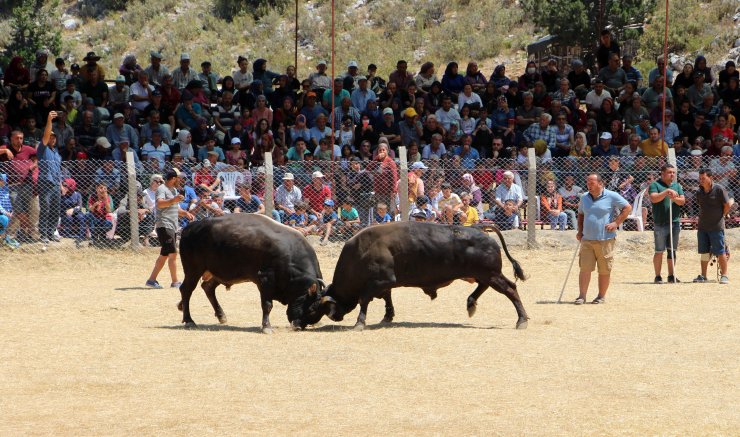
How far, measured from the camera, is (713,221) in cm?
1648

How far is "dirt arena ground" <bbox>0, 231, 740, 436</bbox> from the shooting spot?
27.5 ft

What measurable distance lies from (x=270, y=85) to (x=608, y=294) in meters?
10.6

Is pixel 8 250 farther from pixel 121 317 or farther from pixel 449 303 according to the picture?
pixel 449 303

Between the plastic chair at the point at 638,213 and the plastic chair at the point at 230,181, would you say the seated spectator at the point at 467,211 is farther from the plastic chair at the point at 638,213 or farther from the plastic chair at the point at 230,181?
the plastic chair at the point at 230,181

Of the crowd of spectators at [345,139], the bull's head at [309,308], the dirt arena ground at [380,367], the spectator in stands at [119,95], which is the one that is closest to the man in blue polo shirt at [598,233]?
the dirt arena ground at [380,367]

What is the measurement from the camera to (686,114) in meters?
22.8

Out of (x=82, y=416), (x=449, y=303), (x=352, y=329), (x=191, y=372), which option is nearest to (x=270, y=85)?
(x=449, y=303)

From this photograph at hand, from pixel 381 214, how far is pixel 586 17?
2091 cm

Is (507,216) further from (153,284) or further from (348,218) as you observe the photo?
(153,284)

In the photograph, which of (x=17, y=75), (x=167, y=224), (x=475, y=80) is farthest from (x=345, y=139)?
(x=167, y=224)

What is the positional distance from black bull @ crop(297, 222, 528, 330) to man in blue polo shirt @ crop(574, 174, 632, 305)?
2163 mm

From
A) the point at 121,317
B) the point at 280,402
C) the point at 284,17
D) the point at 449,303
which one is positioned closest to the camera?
the point at 280,402

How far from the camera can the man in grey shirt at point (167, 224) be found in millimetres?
15648

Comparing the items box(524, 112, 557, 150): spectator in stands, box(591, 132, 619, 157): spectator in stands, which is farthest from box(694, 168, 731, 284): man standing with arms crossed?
box(524, 112, 557, 150): spectator in stands
